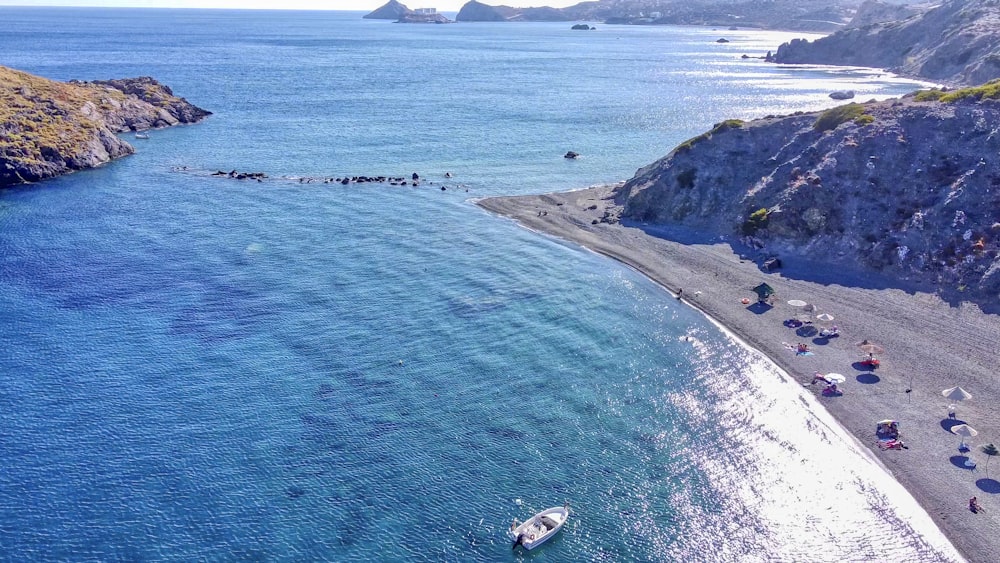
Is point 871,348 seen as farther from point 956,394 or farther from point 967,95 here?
point 967,95

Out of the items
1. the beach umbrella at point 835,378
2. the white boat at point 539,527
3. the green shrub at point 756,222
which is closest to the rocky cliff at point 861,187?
the green shrub at point 756,222

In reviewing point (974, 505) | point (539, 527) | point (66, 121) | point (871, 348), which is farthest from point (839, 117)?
point (66, 121)

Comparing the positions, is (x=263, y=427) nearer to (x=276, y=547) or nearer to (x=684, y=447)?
(x=276, y=547)

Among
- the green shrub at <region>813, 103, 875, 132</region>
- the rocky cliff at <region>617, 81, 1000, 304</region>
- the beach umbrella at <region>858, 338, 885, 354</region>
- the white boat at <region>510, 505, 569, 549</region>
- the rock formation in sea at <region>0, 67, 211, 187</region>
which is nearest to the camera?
the white boat at <region>510, 505, 569, 549</region>

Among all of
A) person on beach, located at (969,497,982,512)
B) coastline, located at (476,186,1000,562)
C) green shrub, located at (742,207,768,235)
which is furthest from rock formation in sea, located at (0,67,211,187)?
person on beach, located at (969,497,982,512)

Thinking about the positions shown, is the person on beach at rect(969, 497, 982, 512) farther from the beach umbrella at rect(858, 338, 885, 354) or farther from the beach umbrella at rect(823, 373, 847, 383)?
the beach umbrella at rect(858, 338, 885, 354)

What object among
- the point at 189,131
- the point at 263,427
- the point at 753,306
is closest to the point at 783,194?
the point at 753,306
